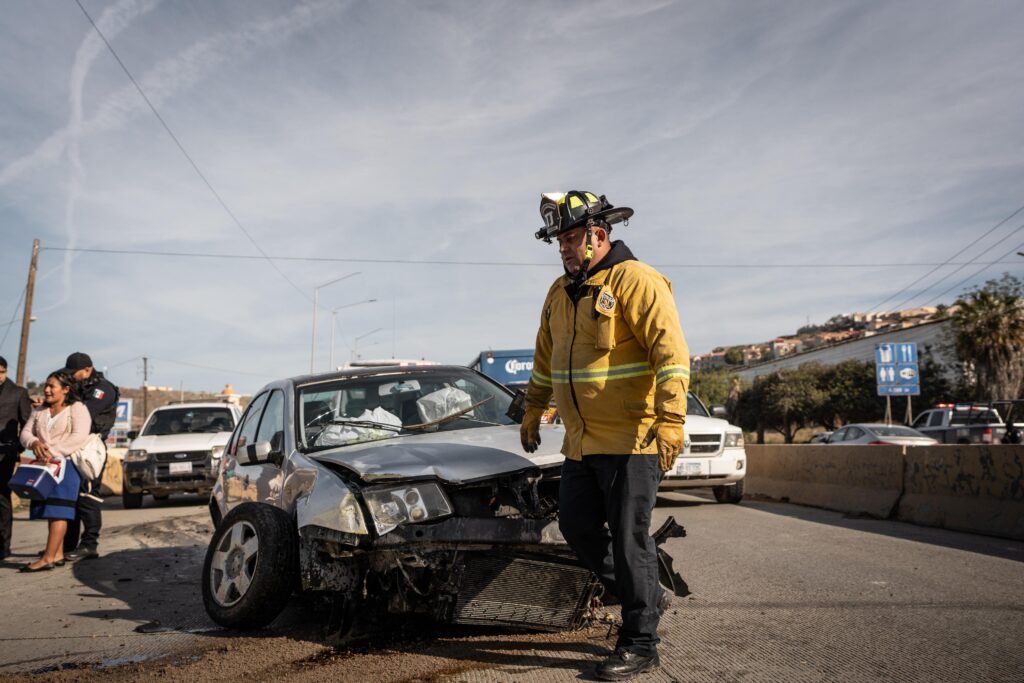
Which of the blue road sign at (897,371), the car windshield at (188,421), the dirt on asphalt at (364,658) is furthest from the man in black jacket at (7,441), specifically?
the blue road sign at (897,371)

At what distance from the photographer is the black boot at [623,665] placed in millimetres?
3342

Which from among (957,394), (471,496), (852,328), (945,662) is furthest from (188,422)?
(852,328)

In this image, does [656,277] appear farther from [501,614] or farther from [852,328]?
[852,328]

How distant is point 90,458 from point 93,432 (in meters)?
0.93

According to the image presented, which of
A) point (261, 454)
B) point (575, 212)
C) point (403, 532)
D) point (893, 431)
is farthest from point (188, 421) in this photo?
point (893, 431)

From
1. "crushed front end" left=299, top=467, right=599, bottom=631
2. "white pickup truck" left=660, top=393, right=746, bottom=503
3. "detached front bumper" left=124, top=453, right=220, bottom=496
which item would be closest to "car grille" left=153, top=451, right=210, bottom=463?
"detached front bumper" left=124, top=453, right=220, bottom=496

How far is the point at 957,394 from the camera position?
46969mm

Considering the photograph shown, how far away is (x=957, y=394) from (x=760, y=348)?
125442mm

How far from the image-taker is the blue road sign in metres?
35.9

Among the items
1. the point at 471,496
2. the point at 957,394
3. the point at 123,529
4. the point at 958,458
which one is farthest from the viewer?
the point at 957,394

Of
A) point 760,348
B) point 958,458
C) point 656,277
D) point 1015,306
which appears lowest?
point 958,458

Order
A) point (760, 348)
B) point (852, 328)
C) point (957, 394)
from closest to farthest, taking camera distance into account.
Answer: point (957, 394) < point (852, 328) < point (760, 348)

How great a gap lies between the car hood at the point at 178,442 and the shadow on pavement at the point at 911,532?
28.0 feet

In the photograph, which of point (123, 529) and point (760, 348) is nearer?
point (123, 529)
